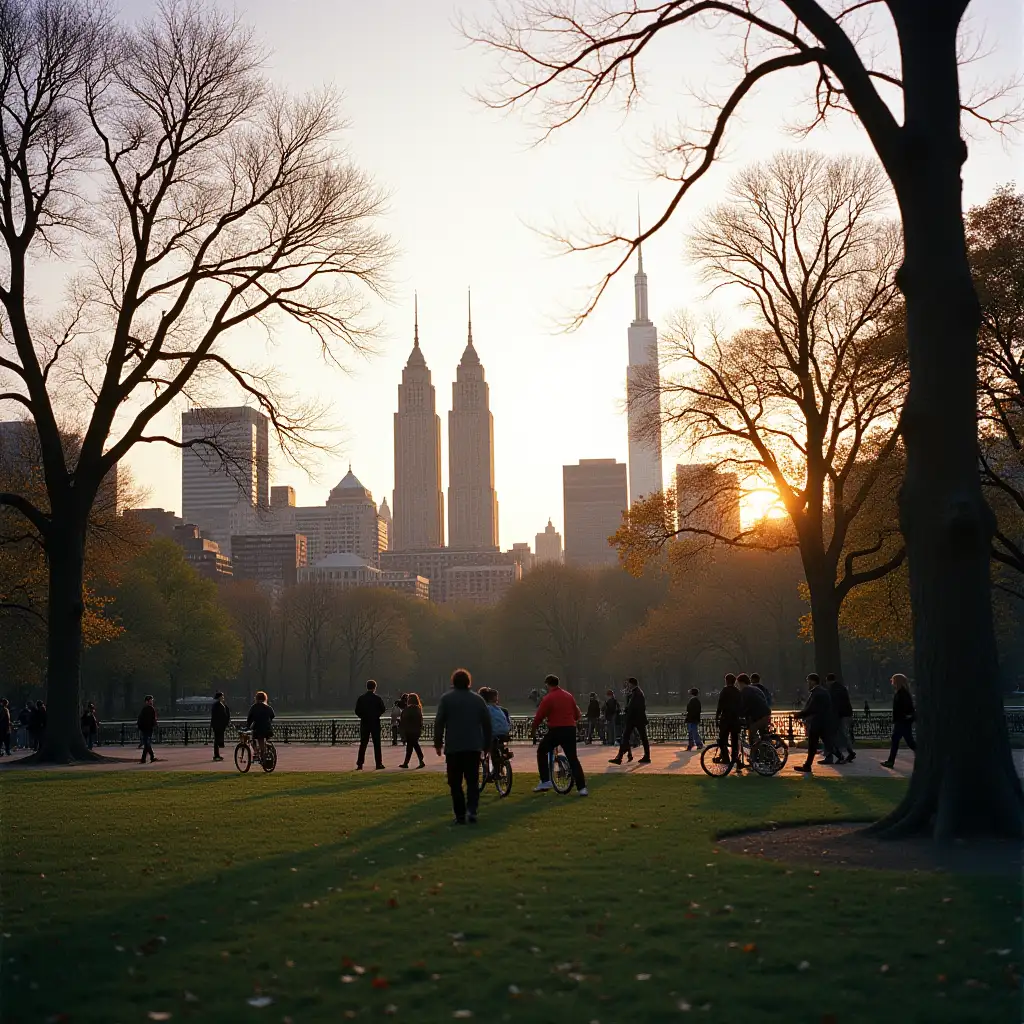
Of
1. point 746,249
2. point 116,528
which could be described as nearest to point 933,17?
point 746,249

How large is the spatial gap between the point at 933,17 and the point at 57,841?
12.3 m

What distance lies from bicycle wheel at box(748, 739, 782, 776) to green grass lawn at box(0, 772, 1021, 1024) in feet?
24.3

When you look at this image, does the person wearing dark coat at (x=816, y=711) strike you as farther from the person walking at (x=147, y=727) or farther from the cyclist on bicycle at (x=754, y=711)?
the person walking at (x=147, y=727)

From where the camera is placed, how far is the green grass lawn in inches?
235

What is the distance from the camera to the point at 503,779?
17.8 m

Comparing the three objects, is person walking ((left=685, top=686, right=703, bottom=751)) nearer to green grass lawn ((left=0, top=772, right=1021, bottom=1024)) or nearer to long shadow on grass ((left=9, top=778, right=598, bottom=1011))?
green grass lawn ((left=0, top=772, right=1021, bottom=1024))

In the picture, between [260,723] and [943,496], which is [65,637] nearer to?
[260,723]

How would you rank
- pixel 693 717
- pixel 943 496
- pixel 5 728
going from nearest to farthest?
pixel 943 496, pixel 693 717, pixel 5 728

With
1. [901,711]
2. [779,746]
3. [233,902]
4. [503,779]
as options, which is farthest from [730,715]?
[233,902]

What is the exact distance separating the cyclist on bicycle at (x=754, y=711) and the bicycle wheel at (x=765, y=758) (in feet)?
0.52

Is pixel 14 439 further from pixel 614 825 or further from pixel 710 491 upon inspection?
pixel 614 825

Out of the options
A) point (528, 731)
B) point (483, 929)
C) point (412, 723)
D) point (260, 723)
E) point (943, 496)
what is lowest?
point (528, 731)

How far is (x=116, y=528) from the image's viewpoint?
36.0 meters

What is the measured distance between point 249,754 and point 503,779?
28.6 ft
